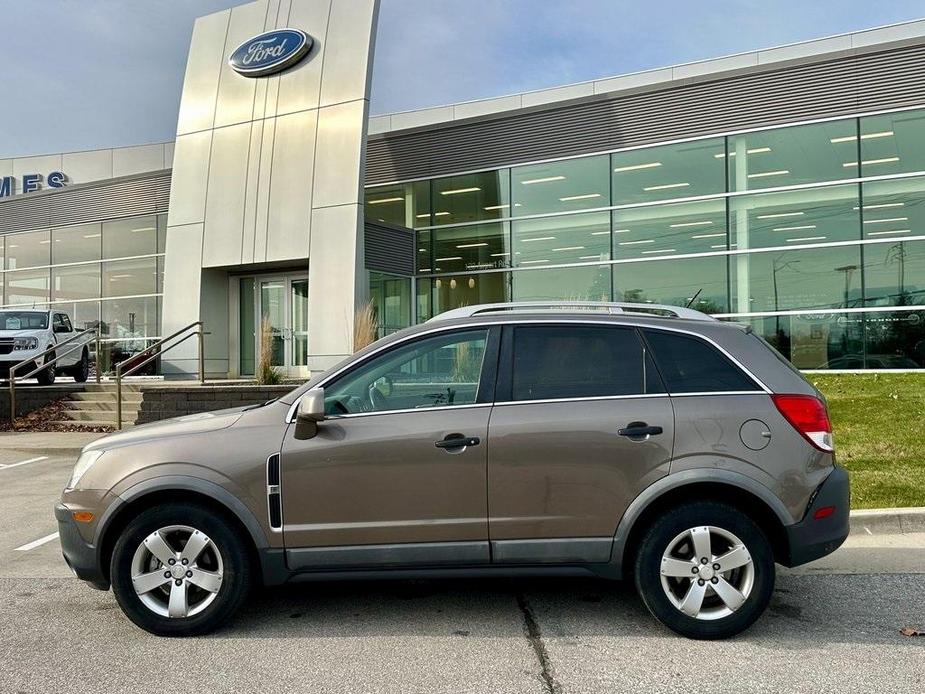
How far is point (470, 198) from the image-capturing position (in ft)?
70.2

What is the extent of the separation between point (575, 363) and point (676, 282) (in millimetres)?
15002

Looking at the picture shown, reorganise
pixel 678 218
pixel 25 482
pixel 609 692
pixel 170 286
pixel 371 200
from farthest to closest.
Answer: pixel 371 200 < pixel 170 286 < pixel 678 218 < pixel 25 482 < pixel 609 692

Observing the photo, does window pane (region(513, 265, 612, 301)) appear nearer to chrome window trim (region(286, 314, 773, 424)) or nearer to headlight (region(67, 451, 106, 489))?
chrome window trim (region(286, 314, 773, 424))

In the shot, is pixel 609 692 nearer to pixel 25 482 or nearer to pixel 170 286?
pixel 25 482

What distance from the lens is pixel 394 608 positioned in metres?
4.99

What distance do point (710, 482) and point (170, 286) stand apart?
1899cm

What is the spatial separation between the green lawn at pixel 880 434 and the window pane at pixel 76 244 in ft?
71.2

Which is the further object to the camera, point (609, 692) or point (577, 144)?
point (577, 144)

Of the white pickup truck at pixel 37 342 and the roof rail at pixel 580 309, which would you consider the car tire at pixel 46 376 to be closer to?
the white pickup truck at pixel 37 342

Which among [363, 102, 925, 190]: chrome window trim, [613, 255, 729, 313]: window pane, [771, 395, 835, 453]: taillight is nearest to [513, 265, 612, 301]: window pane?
[613, 255, 729, 313]: window pane

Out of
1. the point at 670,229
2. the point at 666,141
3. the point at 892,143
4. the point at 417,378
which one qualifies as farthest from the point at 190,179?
the point at 417,378

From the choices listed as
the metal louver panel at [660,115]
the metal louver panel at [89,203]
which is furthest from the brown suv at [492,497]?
the metal louver panel at [89,203]

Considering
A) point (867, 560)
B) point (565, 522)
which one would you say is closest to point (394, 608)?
point (565, 522)

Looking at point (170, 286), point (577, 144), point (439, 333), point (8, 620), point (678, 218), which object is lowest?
point (8, 620)
